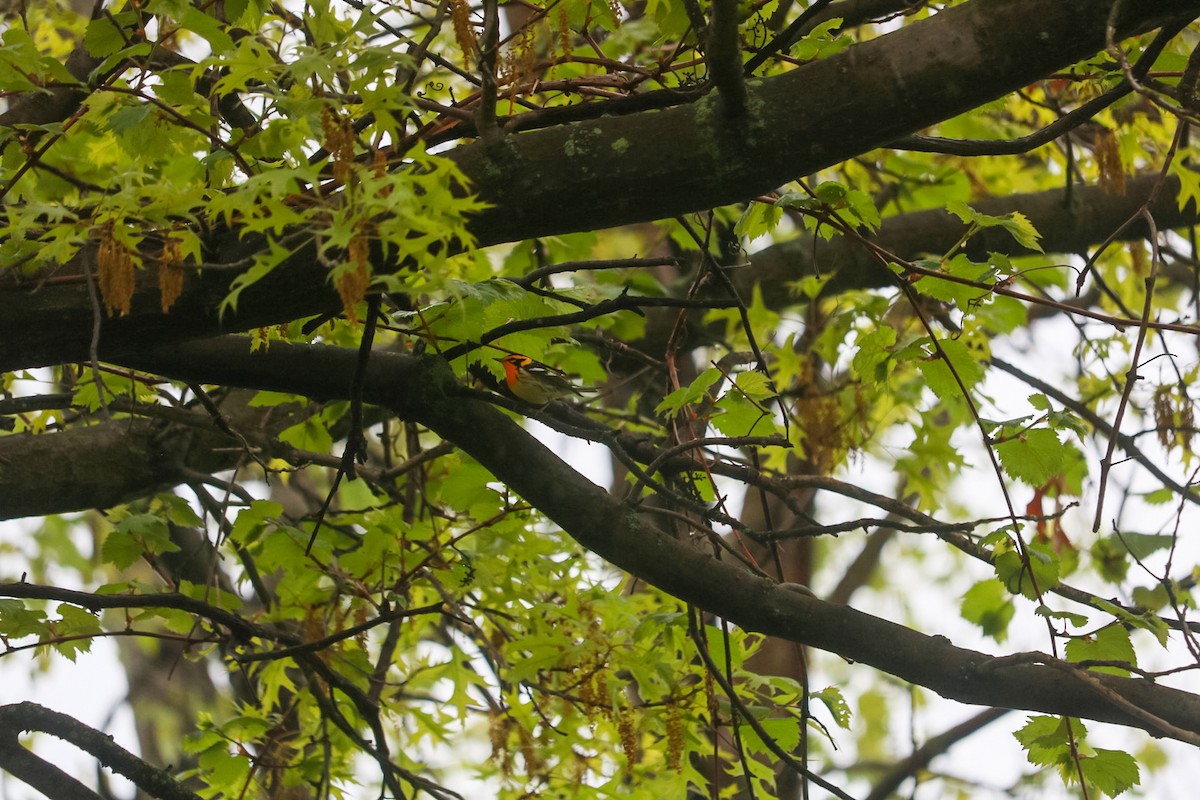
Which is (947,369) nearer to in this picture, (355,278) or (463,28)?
(463,28)

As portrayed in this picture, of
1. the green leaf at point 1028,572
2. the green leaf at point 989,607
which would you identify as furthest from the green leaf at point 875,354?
the green leaf at point 989,607

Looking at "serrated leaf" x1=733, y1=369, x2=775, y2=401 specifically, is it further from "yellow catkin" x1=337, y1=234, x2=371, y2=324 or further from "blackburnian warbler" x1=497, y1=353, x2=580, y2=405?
"yellow catkin" x1=337, y1=234, x2=371, y2=324

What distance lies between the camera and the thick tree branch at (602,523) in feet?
7.18

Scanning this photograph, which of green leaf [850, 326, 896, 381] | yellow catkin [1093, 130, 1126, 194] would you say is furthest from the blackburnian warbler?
yellow catkin [1093, 130, 1126, 194]

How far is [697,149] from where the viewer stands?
182 cm

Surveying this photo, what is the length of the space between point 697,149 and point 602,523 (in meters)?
0.89

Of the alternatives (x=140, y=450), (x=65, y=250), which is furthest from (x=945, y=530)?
(x=140, y=450)

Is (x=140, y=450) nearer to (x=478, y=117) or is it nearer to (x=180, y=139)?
(x=180, y=139)

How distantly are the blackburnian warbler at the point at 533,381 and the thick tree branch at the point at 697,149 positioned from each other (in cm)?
93

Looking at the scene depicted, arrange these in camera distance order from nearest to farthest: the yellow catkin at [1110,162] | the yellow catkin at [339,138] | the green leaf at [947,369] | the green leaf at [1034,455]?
the yellow catkin at [339,138]
the green leaf at [1034,455]
the green leaf at [947,369]
the yellow catkin at [1110,162]

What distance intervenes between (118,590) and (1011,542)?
2181mm

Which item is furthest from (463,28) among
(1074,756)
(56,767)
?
(56,767)

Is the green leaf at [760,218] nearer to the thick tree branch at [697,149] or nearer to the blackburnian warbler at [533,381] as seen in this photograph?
the thick tree branch at [697,149]

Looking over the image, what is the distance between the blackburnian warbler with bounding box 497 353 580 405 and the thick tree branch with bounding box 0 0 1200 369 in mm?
933
